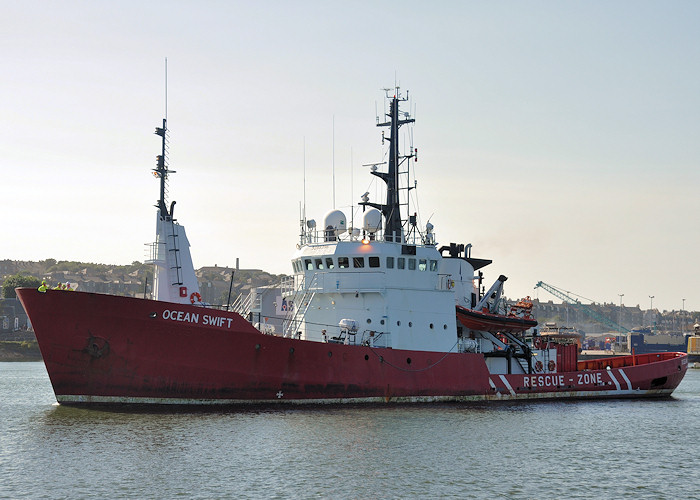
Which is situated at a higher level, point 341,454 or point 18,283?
point 18,283

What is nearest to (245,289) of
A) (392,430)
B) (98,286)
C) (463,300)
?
(98,286)

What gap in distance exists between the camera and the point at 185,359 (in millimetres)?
24656

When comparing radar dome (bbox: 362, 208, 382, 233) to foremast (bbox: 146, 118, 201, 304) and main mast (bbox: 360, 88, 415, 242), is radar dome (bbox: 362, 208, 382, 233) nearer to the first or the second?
main mast (bbox: 360, 88, 415, 242)

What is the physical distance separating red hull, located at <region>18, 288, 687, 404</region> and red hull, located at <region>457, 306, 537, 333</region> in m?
4.23

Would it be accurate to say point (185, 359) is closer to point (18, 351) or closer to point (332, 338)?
point (332, 338)

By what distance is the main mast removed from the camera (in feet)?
104

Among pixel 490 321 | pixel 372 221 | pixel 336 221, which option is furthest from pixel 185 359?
pixel 490 321

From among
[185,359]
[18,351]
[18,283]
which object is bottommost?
[18,351]

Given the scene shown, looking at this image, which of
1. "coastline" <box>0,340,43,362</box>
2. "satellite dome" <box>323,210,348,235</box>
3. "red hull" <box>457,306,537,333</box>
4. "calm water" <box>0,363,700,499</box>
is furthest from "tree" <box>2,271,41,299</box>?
"calm water" <box>0,363,700,499</box>

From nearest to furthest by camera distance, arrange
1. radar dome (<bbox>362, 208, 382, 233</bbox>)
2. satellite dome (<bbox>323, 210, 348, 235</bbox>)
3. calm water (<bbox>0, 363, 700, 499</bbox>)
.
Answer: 1. calm water (<bbox>0, 363, 700, 499</bbox>)
2. radar dome (<bbox>362, 208, 382, 233</bbox>)
3. satellite dome (<bbox>323, 210, 348, 235</bbox>)

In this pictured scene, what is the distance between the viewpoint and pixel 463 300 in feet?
115

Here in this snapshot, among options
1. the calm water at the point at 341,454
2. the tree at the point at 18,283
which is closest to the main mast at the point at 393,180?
the calm water at the point at 341,454

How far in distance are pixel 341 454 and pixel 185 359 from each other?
7111 mm

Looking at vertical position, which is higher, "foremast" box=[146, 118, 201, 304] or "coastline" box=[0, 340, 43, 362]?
"foremast" box=[146, 118, 201, 304]
